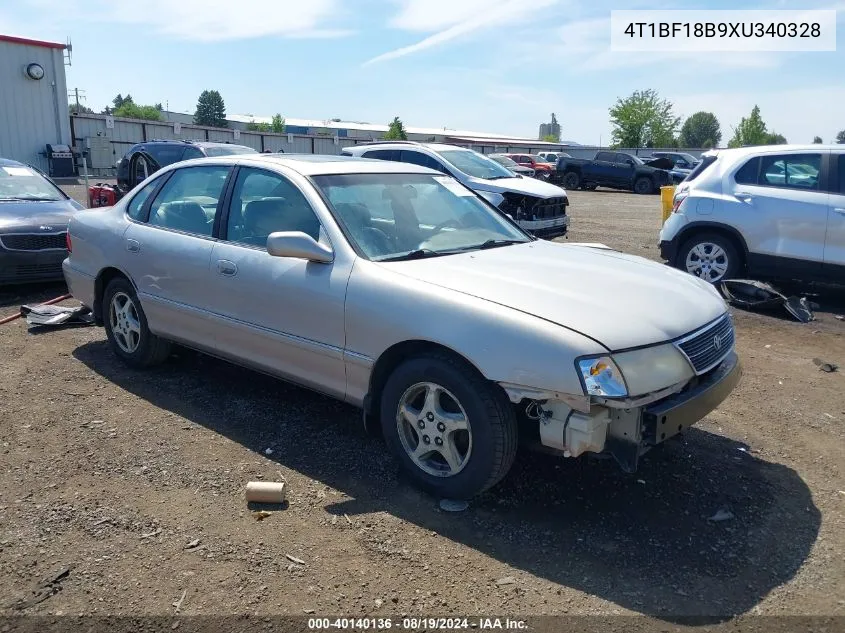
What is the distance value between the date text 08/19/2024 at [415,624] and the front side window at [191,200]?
9.36 ft

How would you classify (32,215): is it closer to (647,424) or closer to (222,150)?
(222,150)

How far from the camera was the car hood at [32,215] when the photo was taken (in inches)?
308

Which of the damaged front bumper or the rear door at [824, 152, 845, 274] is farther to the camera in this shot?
the rear door at [824, 152, 845, 274]

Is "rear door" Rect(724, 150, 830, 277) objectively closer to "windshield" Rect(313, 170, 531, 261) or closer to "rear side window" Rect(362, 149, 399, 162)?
"windshield" Rect(313, 170, 531, 261)

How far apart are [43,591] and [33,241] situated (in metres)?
5.90

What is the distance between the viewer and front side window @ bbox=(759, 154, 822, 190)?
794 cm

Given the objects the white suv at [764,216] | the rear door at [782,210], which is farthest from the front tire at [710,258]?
the rear door at [782,210]

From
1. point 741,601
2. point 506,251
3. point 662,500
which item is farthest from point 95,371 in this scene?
point 741,601

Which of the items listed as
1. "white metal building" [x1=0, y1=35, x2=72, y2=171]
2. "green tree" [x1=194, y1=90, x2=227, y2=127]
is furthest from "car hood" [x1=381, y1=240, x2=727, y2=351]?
"green tree" [x1=194, y1=90, x2=227, y2=127]

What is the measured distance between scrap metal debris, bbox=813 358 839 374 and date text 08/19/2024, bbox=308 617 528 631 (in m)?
4.31

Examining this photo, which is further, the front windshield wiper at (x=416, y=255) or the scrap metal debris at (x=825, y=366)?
the scrap metal debris at (x=825, y=366)

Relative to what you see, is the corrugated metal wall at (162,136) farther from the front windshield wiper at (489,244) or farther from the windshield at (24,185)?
the front windshield wiper at (489,244)

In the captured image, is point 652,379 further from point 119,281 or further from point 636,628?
point 119,281

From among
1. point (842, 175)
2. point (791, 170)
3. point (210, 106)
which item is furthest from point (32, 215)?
point (210, 106)
